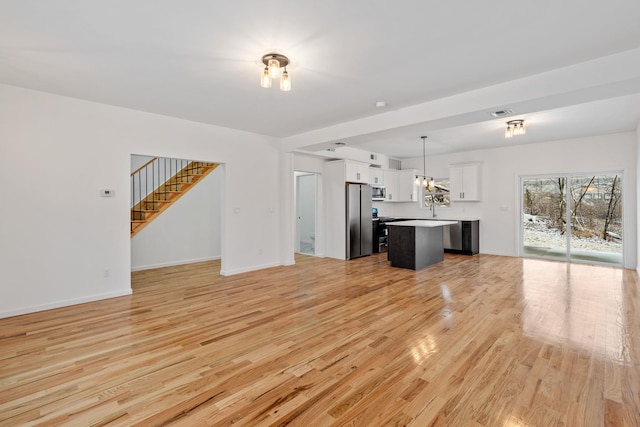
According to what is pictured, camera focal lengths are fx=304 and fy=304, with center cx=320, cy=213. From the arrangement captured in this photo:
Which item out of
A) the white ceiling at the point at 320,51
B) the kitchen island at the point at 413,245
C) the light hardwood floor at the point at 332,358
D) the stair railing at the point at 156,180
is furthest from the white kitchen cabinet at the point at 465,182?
the stair railing at the point at 156,180

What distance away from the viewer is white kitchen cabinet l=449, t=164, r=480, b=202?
25.4 ft

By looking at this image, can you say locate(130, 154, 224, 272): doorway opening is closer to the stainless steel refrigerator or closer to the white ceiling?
the white ceiling

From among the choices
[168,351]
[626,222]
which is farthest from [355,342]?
[626,222]

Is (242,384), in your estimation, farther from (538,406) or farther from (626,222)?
(626,222)

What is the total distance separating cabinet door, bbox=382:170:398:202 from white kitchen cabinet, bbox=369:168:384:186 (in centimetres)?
17

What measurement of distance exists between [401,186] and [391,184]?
1.26ft

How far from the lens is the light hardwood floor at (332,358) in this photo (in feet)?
6.25

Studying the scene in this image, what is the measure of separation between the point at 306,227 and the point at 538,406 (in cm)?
666

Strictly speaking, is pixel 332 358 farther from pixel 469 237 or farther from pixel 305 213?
pixel 469 237

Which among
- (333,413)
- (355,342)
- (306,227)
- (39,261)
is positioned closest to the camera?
(333,413)

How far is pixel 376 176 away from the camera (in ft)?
27.0

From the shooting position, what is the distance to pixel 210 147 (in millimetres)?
5344

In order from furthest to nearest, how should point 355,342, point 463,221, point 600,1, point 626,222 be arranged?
point 463,221 < point 626,222 < point 355,342 < point 600,1

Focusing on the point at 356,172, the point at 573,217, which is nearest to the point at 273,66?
the point at 356,172
